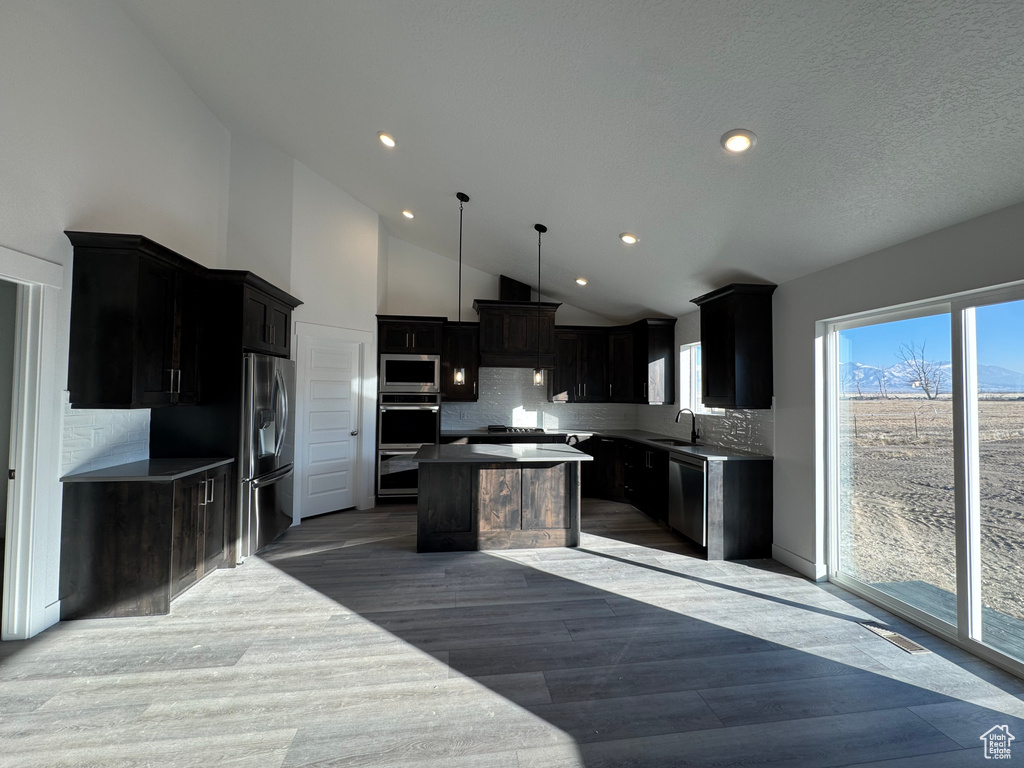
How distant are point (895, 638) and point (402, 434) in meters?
4.72

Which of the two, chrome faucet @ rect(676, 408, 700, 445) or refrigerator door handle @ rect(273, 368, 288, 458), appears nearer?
refrigerator door handle @ rect(273, 368, 288, 458)

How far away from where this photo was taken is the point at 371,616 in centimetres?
272

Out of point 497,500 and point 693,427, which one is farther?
point 693,427

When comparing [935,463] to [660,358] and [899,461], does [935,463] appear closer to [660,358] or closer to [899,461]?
[899,461]

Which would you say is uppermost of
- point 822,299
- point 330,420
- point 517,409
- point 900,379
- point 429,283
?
point 429,283

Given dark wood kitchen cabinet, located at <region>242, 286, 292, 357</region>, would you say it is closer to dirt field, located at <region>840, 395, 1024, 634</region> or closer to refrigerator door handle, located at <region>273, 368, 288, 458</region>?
refrigerator door handle, located at <region>273, 368, 288, 458</region>

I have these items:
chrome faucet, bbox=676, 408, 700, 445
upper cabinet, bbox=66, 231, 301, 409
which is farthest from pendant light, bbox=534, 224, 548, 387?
upper cabinet, bbox=66, 231, 301, 409

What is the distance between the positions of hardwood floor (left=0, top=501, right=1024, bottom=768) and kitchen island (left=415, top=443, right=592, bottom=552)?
2.08 feet

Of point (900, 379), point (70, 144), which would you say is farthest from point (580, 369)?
point (70, 144)

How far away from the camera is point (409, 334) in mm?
5586

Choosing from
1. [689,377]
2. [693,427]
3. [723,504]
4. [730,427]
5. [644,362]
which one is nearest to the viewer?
[723,504]

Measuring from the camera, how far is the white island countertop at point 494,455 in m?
3.80

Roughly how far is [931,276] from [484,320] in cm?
417

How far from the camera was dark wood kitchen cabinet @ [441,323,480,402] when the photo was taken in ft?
19.4
